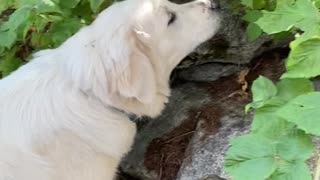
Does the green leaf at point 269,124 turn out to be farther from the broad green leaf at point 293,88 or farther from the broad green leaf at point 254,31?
the broad green leaf at point 254,31

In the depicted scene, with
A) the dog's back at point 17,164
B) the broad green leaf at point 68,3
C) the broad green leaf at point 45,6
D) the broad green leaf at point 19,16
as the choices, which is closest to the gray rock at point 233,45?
the broad green leaf at point 68,3

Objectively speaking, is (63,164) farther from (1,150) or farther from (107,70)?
(107,70)

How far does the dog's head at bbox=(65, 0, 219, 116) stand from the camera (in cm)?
272

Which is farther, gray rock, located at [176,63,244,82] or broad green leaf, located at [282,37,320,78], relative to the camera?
gray rock, located at [176,63,244,82]

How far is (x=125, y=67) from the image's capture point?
8.84 feet

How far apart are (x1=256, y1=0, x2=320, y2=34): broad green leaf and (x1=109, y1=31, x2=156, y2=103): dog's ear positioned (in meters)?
0.66

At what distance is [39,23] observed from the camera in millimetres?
3277

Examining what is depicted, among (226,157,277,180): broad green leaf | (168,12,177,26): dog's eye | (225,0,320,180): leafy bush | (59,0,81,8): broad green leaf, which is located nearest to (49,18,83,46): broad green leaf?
(59,0,81,8): broad green leaf

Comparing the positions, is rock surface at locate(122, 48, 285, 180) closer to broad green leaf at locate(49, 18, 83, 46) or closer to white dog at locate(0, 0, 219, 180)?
white dog at locate(0, 0, 219, 180)

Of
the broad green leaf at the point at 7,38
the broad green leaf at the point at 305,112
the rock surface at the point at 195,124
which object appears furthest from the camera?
the rock surface at the point at 195,124

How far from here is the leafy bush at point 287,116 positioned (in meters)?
1.98

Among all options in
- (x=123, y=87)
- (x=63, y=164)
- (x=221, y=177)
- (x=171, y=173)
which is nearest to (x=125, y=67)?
(x=123, y=87)

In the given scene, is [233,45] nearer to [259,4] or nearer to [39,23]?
[259,4]

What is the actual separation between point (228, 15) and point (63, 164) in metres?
1.38
